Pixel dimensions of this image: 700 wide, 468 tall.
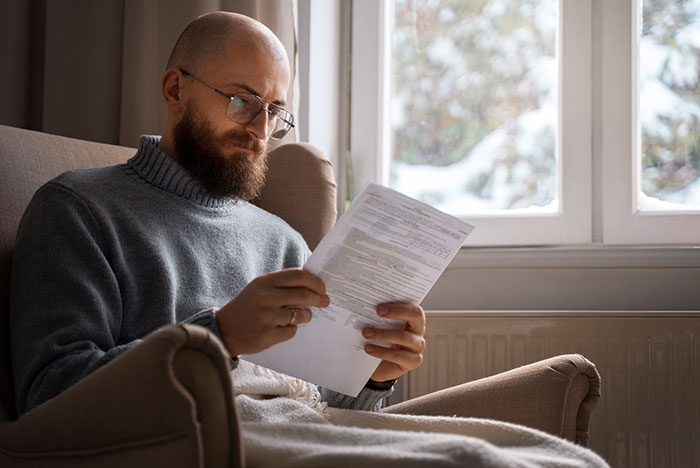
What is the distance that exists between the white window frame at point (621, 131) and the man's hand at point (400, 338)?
3.78ft

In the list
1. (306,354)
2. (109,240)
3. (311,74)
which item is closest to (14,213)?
(109,240)

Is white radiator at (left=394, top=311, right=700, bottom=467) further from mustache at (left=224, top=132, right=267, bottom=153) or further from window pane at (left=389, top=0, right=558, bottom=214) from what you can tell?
mustache at (left=224, top=132, right=267, bottom=153)

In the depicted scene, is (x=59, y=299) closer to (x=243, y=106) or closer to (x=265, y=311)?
(x=265, y=311)

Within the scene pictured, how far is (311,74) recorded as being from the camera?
232 centimetres

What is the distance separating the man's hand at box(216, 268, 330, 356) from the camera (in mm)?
1048

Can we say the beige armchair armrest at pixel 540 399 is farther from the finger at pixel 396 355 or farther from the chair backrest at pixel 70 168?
the chair backrest at pixel 70 168

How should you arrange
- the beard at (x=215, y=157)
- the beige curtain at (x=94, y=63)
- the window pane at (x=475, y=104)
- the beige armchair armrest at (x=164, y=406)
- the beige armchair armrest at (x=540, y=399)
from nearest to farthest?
the beige armchair armrest at (x=164, y=406), the beige armchair armrest at (x=540, y=399), the beard at (x=215, y=157), the beige curtain at (x=94, y=63), the window pane at (x=475, y=104)

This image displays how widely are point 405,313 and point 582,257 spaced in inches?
42.5

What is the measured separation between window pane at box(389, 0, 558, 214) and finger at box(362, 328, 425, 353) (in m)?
1.19

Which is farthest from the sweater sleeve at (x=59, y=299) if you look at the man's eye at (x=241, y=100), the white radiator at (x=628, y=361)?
the white radiator at (x=628, y=361)

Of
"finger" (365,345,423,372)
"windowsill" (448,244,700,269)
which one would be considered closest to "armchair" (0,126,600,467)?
"finger" (365,345,423,372)

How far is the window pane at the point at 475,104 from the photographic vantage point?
7.73 ft

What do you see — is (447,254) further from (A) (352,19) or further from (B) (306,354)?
(A) (352,19)

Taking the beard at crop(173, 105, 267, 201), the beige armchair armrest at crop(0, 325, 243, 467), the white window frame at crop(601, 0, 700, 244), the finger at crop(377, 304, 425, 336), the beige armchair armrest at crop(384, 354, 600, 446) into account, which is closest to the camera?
the beige armchair armrest at crop(0, 325, 243, 467)
